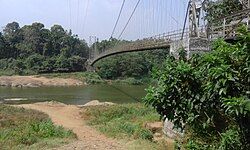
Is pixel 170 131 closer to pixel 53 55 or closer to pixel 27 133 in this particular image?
pixel 27 133

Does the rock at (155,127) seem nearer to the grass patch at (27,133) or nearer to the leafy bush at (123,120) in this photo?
the leafy bush at (123,120)

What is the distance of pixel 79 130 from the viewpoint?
1619 centimetres

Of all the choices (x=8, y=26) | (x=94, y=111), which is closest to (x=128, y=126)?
(x=94, y=111)

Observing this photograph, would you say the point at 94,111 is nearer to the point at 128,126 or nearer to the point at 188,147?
the point at 128,126

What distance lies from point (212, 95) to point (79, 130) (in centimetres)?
1196

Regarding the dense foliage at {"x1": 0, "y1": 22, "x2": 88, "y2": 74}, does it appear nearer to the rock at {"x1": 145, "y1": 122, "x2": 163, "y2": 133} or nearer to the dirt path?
the dirt path

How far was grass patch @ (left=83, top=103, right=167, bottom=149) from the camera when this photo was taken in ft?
44.6

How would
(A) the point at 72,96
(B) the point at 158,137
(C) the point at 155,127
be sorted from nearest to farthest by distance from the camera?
(B) the point at 158,137
(C) the point at 155,127
(A) the point at 72,96

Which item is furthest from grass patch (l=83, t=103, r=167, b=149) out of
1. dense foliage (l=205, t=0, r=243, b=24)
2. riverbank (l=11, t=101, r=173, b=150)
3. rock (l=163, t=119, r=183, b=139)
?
dense foliage (l=205, t=0, r=243, b=24)

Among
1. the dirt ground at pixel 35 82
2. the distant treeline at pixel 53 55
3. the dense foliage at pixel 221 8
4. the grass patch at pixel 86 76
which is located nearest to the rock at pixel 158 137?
the dense foliage at pixel 221 8

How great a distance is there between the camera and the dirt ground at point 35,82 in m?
54.3

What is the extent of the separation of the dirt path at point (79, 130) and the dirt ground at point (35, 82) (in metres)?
29.2

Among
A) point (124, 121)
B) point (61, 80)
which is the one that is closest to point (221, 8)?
point (124, 121)

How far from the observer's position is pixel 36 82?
55188 millimetres
